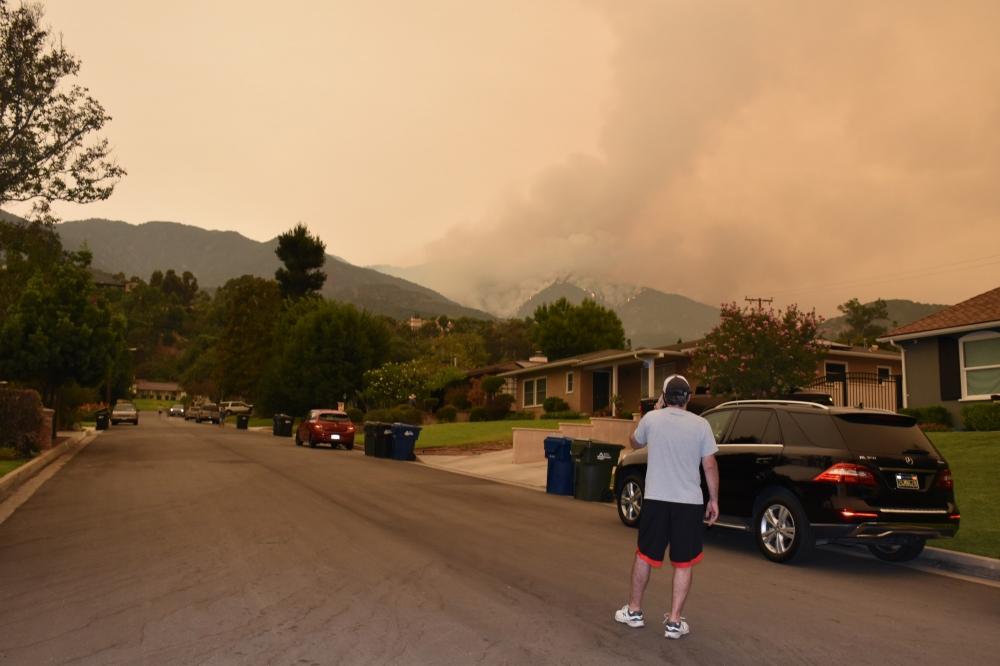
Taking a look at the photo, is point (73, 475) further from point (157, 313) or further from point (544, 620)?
point (157, 313)

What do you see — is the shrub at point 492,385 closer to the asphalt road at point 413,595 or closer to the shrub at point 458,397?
the shrub at point 458,397

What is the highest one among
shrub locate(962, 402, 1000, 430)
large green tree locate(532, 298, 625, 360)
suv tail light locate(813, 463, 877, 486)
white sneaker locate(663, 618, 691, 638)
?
large green tree locate(532, 298, 625, 360)

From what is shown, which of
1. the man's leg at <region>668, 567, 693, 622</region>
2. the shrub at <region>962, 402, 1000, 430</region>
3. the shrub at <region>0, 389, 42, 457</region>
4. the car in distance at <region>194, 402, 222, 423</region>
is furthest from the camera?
the car in distance at <region>194, 402, 222, 423</region>

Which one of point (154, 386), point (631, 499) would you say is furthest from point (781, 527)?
point (154, 386)

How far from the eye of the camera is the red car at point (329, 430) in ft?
104

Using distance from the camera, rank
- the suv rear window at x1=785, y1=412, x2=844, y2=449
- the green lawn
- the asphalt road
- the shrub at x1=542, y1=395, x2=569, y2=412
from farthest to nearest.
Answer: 1. the shrub at x1=542, y1=395, x2=569, y2=412
2. the green lawn
3. the suv rear window at x1=785, y1=412, x2=844, y2=449
4. the asphalt road

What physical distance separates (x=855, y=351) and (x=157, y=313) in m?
161

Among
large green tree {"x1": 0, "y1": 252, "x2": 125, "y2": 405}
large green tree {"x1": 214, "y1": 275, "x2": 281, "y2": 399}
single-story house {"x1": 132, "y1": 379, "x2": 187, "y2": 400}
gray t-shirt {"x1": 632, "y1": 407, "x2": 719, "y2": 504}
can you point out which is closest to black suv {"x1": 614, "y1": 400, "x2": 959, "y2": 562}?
gray t-shirt {"x1": 632, "y1": 407, "x2": 719, "y2": 504}

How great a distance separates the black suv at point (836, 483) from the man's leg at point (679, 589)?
3.69 meters

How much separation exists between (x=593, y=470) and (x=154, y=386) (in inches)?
6915

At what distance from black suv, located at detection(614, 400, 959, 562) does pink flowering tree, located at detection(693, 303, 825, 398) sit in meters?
11.4

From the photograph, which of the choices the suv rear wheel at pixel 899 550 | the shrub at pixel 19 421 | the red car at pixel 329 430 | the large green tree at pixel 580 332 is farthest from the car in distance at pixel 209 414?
the suv rear wheel at pixel 899 550

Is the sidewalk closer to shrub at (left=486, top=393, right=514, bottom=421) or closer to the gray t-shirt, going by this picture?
the gray t-shirt

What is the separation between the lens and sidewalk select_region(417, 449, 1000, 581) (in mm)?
8914
